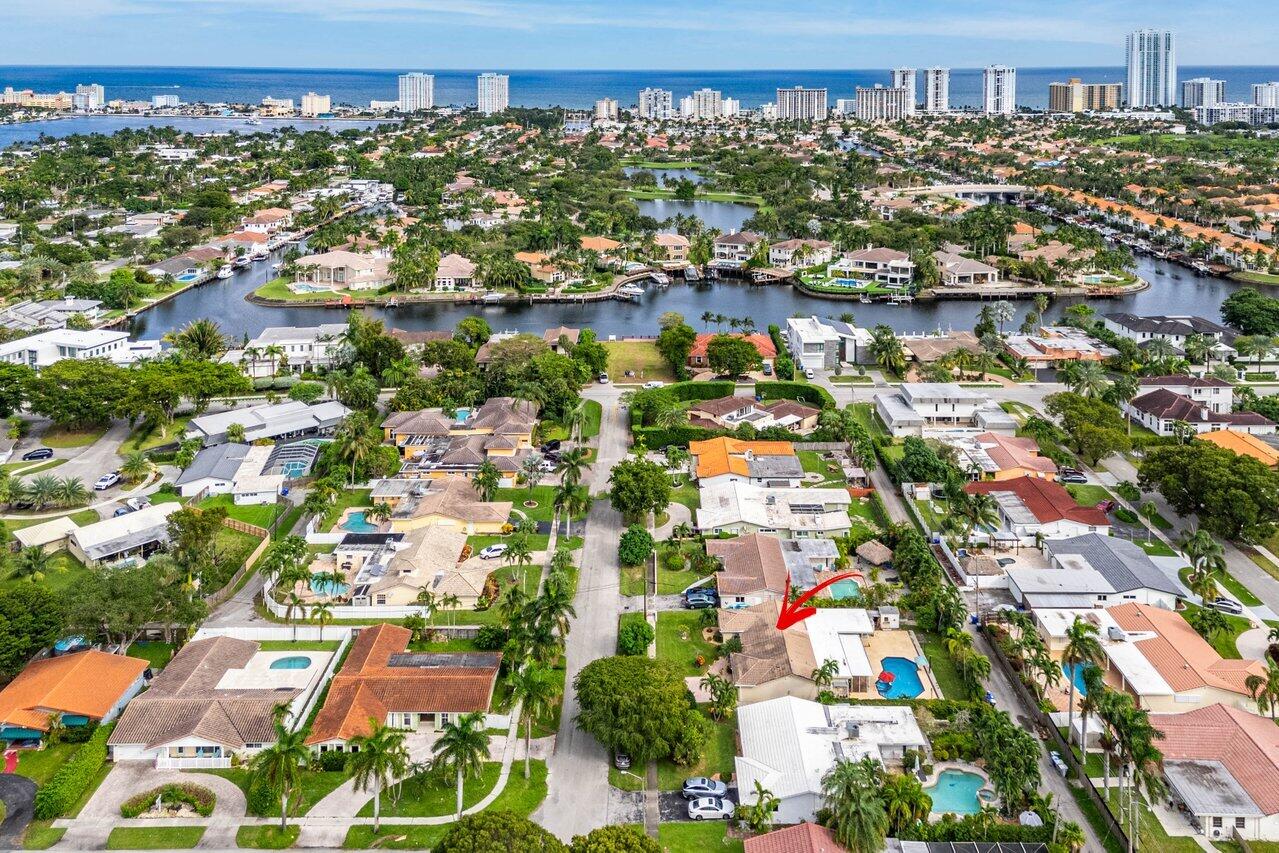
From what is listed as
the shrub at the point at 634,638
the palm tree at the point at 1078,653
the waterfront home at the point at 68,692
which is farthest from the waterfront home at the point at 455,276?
the palm tree at the point at 1078,653

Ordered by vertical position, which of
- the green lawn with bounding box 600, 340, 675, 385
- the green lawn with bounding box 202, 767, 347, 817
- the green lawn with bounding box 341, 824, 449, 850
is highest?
the green lawn with bounding box 600, 340, 675, 385

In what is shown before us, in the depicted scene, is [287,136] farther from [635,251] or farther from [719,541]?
[719,541]

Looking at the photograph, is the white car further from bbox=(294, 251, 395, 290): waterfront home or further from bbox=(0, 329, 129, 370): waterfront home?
bbox=(294, 251, 395, 290): waterfront home

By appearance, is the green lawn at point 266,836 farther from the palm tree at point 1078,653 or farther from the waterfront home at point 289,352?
the waterfront home at point 289,352

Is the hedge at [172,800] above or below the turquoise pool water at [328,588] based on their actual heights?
below

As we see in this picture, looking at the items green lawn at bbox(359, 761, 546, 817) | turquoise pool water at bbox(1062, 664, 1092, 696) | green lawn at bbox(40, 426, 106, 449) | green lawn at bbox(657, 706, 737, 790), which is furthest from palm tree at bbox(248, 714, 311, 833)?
green lawn at bbox(40, 426, 106, 449)
